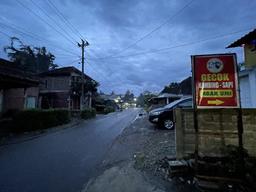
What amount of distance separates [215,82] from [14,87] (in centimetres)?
1607

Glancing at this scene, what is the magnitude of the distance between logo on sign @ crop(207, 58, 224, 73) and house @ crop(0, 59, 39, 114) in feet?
38.4

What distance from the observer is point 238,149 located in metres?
4.87

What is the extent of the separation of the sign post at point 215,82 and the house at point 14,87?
1151 cm

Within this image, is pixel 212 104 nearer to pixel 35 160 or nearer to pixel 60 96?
pixel 35 160

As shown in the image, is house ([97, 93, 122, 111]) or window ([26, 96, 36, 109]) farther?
house ([97, 93, 122, 111])

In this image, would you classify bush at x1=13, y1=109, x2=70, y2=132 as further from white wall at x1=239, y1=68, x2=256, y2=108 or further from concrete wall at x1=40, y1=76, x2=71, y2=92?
concrete wall at x1=40, y1=76, x2=71, y2=92

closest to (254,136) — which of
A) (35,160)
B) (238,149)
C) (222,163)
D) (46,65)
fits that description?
(238,149)

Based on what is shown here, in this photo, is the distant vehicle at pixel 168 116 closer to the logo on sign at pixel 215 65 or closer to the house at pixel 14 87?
the logo on sign at pixel 215 65

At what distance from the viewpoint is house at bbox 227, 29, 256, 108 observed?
10609mm

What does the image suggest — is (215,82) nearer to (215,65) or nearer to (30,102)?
(215,65)

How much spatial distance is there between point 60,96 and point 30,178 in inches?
1301

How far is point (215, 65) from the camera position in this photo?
5.06m

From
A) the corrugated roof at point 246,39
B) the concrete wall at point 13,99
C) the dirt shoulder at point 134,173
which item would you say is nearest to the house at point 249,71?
the corrugated roof at point 246,39

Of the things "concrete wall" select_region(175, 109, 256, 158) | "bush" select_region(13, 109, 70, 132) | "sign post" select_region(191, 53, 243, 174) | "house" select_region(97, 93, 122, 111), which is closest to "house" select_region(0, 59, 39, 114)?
"bush" select_region(13, 109, 70, 132)
